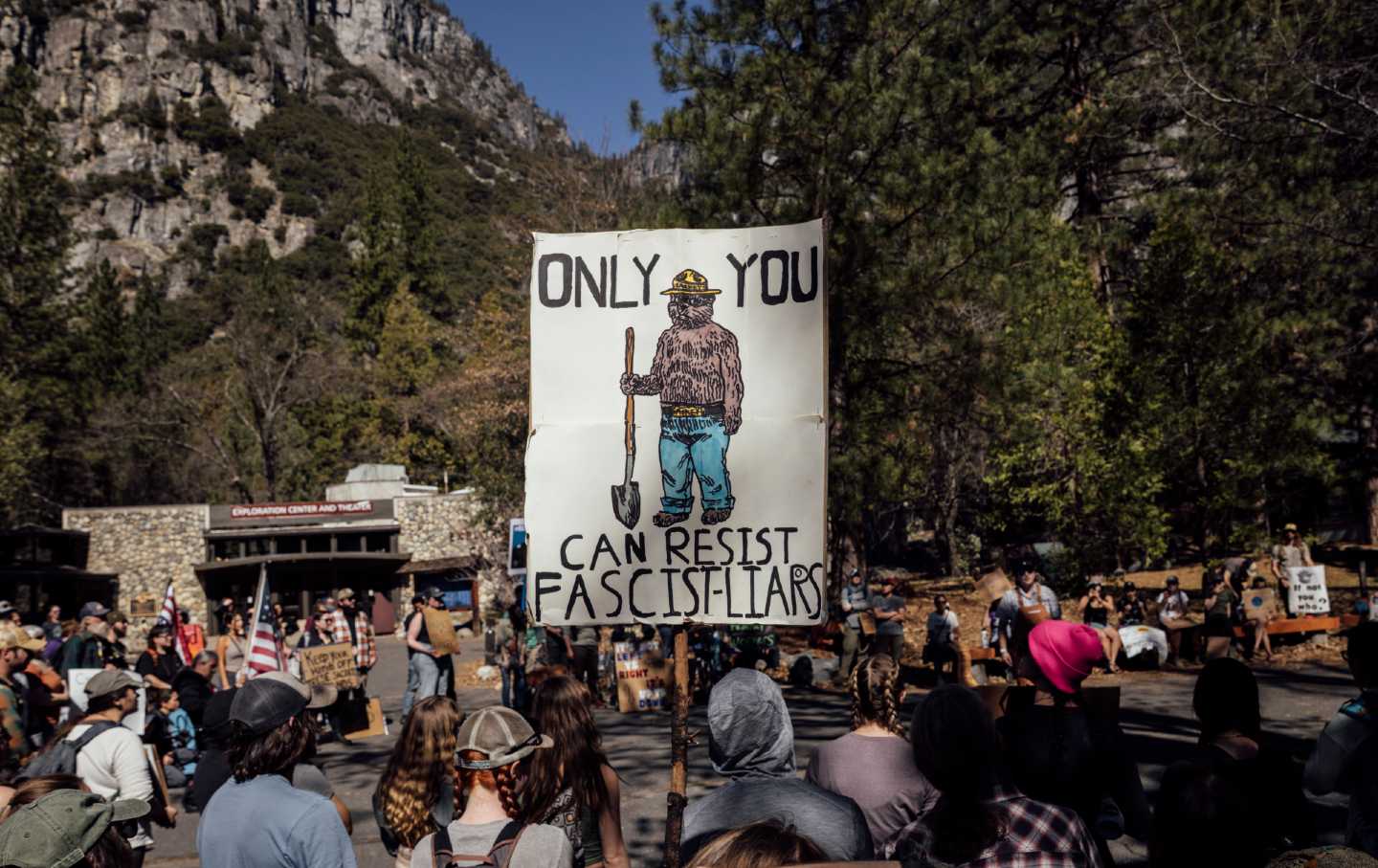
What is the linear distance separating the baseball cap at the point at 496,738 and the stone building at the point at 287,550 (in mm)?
35228

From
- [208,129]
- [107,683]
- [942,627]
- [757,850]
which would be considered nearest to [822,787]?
[757,850]

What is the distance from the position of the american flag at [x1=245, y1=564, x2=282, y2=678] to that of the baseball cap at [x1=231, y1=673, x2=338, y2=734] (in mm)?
8231

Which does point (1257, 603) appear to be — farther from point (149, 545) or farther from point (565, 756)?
point (149, 545)

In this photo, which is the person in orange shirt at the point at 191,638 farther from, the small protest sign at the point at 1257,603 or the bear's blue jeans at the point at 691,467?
the small protest sign at the point at 1257,603

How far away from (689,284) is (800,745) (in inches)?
293

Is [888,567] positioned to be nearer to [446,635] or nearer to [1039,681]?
[446,635]

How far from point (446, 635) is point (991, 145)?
1076 cm

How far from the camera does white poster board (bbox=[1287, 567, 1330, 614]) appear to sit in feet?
51.4

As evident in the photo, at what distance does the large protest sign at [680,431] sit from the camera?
4.14m

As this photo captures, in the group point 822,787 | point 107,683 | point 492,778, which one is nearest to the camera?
point 492,778

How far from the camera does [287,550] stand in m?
39.3

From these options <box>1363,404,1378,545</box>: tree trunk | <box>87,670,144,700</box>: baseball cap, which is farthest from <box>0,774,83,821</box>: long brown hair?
<box>1363,404,1378,545</box>: tree trunk

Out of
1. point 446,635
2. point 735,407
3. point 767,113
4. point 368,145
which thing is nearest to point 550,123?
point 767,113

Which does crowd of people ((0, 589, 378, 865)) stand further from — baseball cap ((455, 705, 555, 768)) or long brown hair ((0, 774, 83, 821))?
baseball cap ((455, 705, 555, 768))
